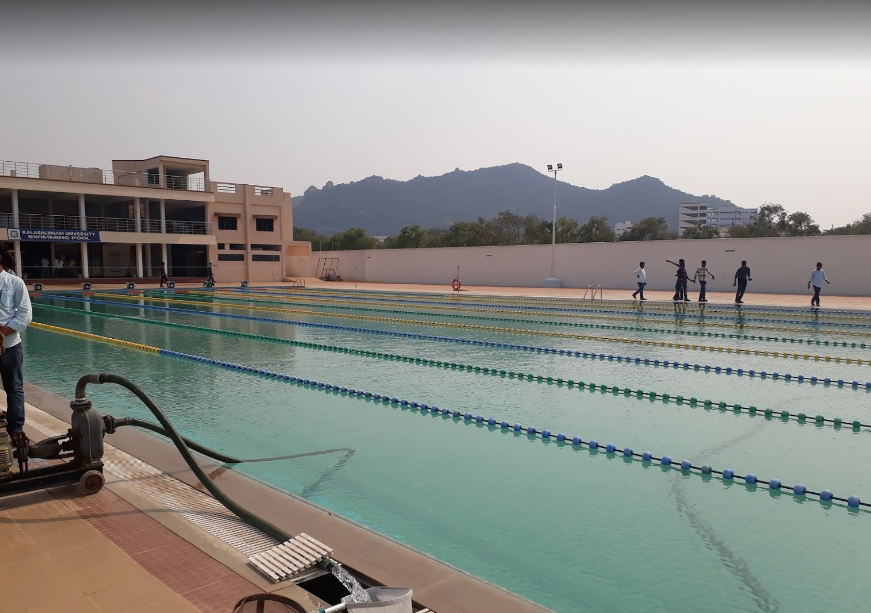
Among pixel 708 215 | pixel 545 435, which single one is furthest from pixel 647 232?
pixel 708 215

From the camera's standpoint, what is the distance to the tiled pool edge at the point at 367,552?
295 cm

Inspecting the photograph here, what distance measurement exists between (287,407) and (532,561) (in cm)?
442

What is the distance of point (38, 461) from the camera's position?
15.3ft

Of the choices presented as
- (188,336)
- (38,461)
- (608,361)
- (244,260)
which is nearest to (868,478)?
(608,361)

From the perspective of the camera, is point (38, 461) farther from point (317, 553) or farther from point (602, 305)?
point (602, 305)

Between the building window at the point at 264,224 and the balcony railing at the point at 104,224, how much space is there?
3773 mm


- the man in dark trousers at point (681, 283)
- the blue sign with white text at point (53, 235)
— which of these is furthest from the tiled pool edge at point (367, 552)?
the blue sign with white text at point (53, 235)

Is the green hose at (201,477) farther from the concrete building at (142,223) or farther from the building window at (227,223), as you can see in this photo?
the building window at (227,223)

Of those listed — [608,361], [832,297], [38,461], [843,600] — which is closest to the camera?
[843,600]

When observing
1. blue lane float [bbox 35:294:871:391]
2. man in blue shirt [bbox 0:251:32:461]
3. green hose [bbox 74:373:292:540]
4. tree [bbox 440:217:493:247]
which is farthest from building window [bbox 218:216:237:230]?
green hose [bbox 74:373:292:540]

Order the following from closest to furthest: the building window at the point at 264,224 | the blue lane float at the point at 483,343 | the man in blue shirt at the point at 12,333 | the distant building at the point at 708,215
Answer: the man in blue shirt at the point at 12,333 < the blue lane float at the point at 483,343 < the building window at the point at 264,224 < the distant building at the point at 708,215

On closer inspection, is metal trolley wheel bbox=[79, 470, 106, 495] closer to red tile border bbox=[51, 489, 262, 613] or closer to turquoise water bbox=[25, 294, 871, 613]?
red tile border bbox=[51, 489, 262, 613]

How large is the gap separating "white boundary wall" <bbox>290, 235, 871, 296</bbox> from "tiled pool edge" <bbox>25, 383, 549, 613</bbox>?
27.5m

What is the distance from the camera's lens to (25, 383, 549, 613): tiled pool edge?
2950 millimetres
